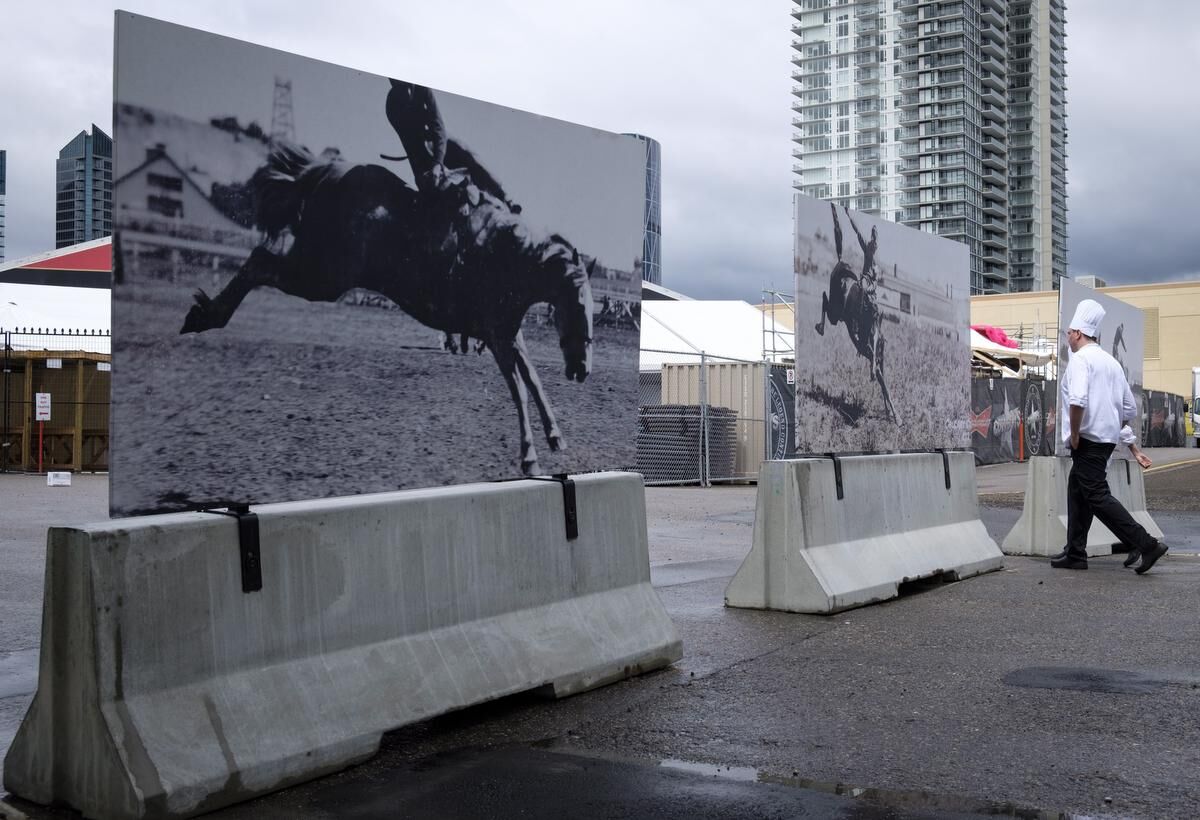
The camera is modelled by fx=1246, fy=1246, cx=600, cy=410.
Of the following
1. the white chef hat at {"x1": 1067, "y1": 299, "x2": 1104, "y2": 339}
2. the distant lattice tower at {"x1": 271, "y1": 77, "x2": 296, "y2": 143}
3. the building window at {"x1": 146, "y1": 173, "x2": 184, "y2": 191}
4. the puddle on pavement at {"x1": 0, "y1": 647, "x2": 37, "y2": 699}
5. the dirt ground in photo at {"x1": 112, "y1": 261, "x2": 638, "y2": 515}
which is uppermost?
the distant lattice tower at {"x1": 271, "y1": 77, "x2": 296, "y2": 143}

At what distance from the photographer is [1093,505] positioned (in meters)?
9.64

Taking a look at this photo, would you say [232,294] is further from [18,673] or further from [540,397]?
[18,673]

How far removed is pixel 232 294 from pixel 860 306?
5144mm

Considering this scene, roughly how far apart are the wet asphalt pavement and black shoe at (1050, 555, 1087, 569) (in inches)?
75.7

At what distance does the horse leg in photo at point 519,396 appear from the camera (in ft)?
17.5

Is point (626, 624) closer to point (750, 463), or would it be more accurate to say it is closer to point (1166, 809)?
point (1166, 809)

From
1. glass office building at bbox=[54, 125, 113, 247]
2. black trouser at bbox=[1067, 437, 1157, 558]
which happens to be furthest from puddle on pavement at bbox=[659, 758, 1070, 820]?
glass office building at bbox=[54, 125, 113, 247]

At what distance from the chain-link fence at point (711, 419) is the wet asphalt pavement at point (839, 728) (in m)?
15.3

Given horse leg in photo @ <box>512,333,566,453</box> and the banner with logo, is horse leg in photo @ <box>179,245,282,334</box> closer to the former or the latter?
horse leg in photo @ <box>512,333,566,453</box>

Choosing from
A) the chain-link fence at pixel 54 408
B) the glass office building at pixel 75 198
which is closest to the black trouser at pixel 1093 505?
the chain-link fence at pixel 54 408

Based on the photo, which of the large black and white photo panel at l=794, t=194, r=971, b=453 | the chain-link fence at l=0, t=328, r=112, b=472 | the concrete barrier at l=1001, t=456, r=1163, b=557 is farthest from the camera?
the chain-link fence at l=0, t=328, r=112, b=472

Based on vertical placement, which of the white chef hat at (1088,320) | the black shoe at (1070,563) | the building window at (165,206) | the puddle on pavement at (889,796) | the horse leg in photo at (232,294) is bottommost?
the puddle on pavement at (889,796)

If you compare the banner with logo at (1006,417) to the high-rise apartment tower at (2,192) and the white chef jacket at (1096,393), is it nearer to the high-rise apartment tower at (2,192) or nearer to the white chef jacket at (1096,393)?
the white chef jacket at (1096,393)

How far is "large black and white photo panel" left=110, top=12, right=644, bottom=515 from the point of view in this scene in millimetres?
3873
